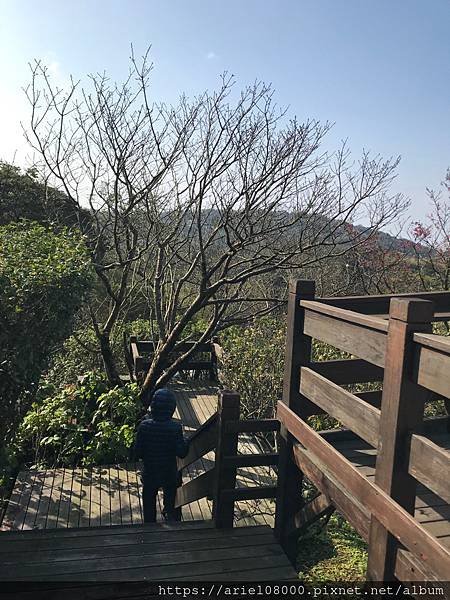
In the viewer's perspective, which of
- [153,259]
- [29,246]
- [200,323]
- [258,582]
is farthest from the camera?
[200,323]

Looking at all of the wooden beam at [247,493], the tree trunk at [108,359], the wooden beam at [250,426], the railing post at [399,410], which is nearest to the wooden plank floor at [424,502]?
the railing post at [399,410]

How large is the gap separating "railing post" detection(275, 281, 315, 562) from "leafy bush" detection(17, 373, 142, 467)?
3.06 m

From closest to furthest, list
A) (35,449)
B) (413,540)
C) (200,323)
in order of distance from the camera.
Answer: (413,540) < (35,449) < (200,323)

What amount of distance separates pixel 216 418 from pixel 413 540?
1689 millimetres

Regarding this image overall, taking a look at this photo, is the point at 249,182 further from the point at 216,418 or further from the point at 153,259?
the point at 216,418

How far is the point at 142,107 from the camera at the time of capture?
6.85 m

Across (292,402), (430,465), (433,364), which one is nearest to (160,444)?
(292,402)

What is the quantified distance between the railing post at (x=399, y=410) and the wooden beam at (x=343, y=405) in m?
0.14

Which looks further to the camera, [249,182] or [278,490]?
[249,182]

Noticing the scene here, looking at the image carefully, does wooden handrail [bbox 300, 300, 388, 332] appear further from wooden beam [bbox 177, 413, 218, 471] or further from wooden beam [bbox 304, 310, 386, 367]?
wooden beam [bbox 177, 413, 218, 471]

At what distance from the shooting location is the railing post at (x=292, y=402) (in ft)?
10.6

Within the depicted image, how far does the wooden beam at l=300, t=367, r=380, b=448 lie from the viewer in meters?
2.28

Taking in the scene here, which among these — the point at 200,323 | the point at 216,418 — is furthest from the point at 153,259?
the point at 216,418

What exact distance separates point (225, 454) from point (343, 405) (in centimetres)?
109
